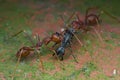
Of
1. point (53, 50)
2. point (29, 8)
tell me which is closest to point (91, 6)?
point (29, 8)

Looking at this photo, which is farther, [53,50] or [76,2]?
[76,2]

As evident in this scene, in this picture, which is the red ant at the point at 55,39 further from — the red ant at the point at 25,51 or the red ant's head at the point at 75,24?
the red ant's head at the point at 75,24

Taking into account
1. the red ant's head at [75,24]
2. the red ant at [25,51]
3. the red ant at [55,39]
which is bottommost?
the red ant at [25,51]

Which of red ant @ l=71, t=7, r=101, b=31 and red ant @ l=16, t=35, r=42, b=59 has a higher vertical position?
red ant @ l=71, t=7, r=101, b=31

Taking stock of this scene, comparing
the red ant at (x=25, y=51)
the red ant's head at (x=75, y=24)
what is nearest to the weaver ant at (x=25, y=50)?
the red ant at (x=25, y=51)

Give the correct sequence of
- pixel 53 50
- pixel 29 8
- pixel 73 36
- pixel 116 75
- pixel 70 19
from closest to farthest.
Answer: pixel 116 75 < pixel 53 50 < pixel 73 36 < pixel 70 19 < pixel 29 8

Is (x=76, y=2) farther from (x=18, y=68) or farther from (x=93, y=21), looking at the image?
(x=18, y=68)

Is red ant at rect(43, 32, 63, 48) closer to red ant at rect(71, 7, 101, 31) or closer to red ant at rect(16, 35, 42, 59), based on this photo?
red ant at rect(16, 35, 42, 59)

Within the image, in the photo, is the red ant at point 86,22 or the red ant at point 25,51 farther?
the red ant at point 86,22

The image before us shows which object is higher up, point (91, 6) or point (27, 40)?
point (91, 6)

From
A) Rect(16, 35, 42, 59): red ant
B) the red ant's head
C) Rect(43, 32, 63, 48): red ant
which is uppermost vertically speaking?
the red ant's head

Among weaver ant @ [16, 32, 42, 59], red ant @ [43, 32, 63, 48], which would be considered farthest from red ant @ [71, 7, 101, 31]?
weaver ant @ [16, 32, 42, 59]
